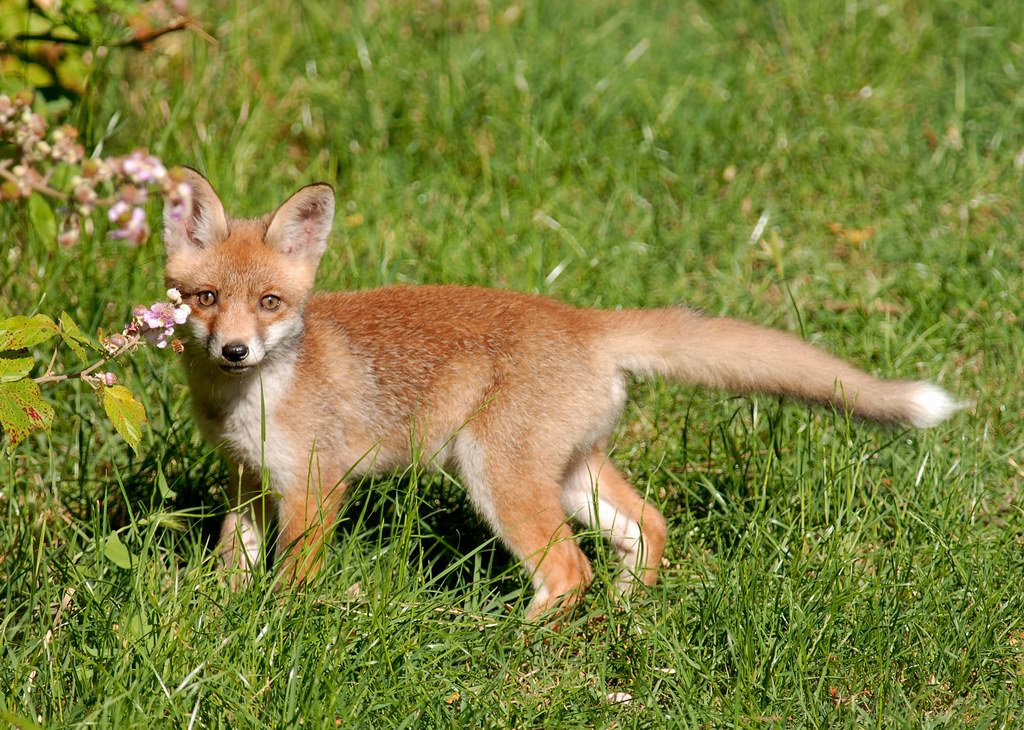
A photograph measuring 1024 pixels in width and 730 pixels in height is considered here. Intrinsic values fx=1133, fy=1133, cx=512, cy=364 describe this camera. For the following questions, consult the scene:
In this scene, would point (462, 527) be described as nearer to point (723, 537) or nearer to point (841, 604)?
point (723, 537)

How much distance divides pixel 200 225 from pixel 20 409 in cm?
136

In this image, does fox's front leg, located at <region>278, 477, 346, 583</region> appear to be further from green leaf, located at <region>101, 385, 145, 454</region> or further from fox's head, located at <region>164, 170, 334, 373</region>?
green leaf, located at <region>101, 385, 145, 454</region>

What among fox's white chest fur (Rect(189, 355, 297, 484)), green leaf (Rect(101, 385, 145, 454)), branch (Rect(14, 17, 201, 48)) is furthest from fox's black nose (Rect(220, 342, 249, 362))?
branch (Rect(14, 17, 201, 48))

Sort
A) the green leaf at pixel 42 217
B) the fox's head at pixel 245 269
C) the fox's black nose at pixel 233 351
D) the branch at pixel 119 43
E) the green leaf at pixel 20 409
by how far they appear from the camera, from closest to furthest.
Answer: the green leaf at pixel 20 409, the fox's black nose at pixel 233 351, the fox's head at pixel 245 269, the branch at pixel 119 43, the green leaf at pixel 42 217

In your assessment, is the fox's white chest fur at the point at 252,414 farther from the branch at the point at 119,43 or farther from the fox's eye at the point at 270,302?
the branch at the point at 119,43

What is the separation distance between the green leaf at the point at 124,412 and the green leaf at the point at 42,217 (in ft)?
6.35

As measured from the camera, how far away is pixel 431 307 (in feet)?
16.1

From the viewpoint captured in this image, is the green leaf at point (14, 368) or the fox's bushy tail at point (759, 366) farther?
the fox's bushy tail at point (759, 366)

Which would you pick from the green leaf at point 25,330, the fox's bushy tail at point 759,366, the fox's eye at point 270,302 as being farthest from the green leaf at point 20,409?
the fox's bushy tail at point 759,366

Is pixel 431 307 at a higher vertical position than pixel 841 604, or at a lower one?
higher

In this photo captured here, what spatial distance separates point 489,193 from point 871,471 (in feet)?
10.2

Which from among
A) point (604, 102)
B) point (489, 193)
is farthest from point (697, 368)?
point (604, 102)

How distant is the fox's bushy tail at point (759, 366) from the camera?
4.37 metres

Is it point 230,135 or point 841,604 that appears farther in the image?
point 230,135
